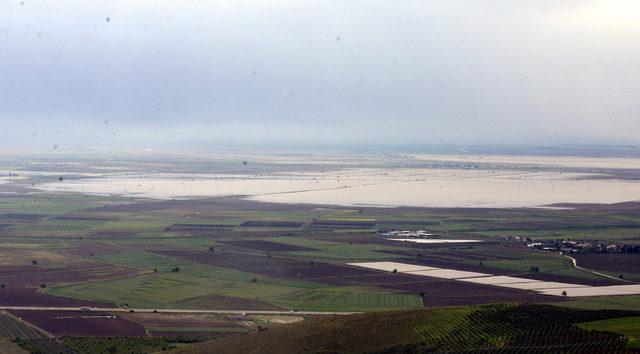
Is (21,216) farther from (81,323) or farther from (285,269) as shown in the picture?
(81,323)

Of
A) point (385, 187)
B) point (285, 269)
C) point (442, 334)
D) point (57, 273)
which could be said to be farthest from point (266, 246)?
point (385, 187)

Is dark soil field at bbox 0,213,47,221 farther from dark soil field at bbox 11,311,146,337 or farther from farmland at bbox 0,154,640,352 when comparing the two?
dark soil field at bbox 11,311,146,337

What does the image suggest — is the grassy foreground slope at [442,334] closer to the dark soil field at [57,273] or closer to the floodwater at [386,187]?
the dark soil field at [57,273]

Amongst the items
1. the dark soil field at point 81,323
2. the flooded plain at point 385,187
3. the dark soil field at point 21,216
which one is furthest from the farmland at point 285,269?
the flooded plain at point 385,187

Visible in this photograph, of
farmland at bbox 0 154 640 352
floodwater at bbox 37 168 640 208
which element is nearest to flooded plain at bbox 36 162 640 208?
floodwater at bbox 37 168 640 208

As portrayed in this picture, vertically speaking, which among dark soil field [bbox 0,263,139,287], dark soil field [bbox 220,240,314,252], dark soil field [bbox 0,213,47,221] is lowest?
dark soil field [bbox 0,263,139,287]

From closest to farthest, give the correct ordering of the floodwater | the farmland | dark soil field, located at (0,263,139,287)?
the farmland, dark soil field, located at (0,263,139,287), the floodwater

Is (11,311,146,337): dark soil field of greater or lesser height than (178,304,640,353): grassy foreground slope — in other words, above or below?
below
